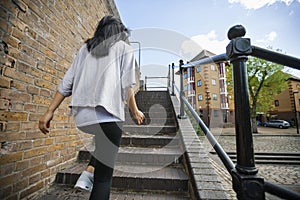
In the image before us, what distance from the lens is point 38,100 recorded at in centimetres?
131

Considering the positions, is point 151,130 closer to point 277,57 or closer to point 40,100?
point 40,100

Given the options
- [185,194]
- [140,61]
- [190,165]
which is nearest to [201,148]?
[190,165]

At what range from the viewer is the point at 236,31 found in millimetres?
615

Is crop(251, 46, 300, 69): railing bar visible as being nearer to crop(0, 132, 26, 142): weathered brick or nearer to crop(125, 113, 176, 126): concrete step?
crop(0, 132, 26, 142): weathered brick

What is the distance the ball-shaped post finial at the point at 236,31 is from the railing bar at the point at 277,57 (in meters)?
0.08

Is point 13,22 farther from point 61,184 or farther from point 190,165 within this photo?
point 190,165

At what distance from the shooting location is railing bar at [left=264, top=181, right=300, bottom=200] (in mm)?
478

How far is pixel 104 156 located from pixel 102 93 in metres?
0.36

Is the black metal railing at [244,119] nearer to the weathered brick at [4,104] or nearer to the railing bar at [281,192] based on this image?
the railing bar at [281,192]

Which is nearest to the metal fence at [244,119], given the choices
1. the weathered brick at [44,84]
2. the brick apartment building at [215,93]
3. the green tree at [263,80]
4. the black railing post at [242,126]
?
the black railing post at [242,126]

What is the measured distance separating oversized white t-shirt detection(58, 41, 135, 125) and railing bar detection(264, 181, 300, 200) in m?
0.71

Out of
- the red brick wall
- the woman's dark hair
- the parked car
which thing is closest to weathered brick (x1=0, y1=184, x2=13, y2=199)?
the red brick wall

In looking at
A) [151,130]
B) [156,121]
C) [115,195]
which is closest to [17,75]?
[115,195]

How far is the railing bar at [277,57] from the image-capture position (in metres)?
0.52
